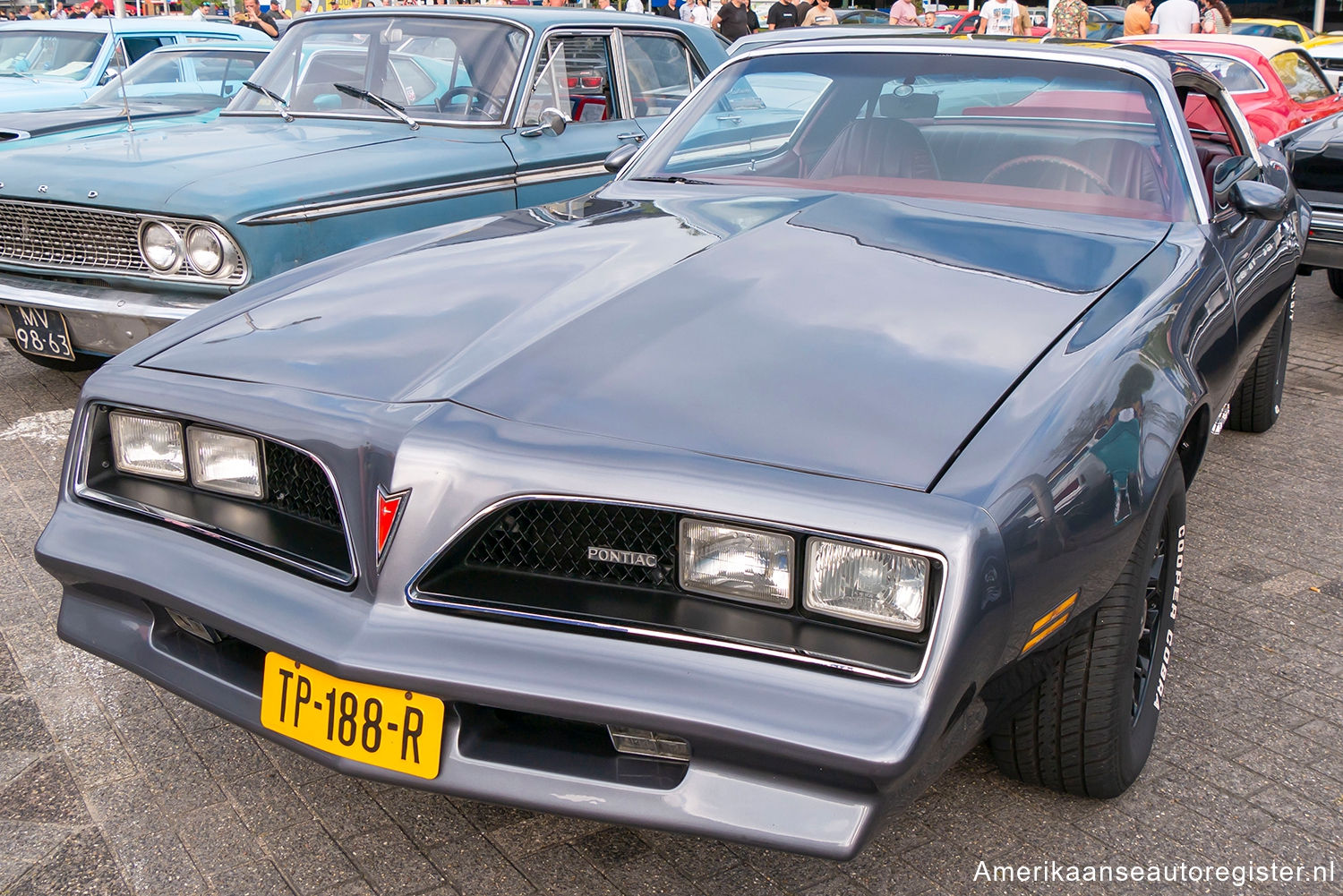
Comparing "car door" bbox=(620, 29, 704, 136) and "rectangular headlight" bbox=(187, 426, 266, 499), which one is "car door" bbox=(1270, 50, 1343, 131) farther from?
"rectangular headlight" bbox=(187, 426, 266, 499)

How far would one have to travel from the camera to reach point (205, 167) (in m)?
4.26

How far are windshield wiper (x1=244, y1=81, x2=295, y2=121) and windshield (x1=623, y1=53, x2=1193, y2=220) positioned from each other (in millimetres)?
2401

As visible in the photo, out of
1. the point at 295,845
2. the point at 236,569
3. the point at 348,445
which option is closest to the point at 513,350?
the point at 348,445

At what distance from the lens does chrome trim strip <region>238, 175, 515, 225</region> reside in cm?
409

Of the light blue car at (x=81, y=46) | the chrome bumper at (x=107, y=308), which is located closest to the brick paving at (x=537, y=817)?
the chrome bumper at (x=107, y=308)

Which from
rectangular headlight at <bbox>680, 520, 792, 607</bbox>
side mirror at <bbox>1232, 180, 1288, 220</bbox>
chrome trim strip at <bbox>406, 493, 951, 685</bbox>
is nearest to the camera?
chrome trim strip at <bbox>406, 493, 951, 685</bbox>

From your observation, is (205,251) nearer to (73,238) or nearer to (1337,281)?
(73,238)

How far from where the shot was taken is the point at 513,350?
2025 millimetres

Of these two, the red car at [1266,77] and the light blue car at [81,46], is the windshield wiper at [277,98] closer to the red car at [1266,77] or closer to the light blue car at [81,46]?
the light blue car at [81,46]

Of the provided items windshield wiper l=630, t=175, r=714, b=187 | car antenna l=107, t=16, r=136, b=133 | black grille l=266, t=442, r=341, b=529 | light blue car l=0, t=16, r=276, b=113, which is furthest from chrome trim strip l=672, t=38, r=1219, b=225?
light blue car l=0, t=16, r=276, b=113

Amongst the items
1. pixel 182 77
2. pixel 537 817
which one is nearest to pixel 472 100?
pixel 537 817

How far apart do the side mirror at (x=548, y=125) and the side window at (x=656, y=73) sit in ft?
2.58

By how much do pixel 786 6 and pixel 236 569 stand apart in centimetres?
1410

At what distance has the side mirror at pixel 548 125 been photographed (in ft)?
16.4
